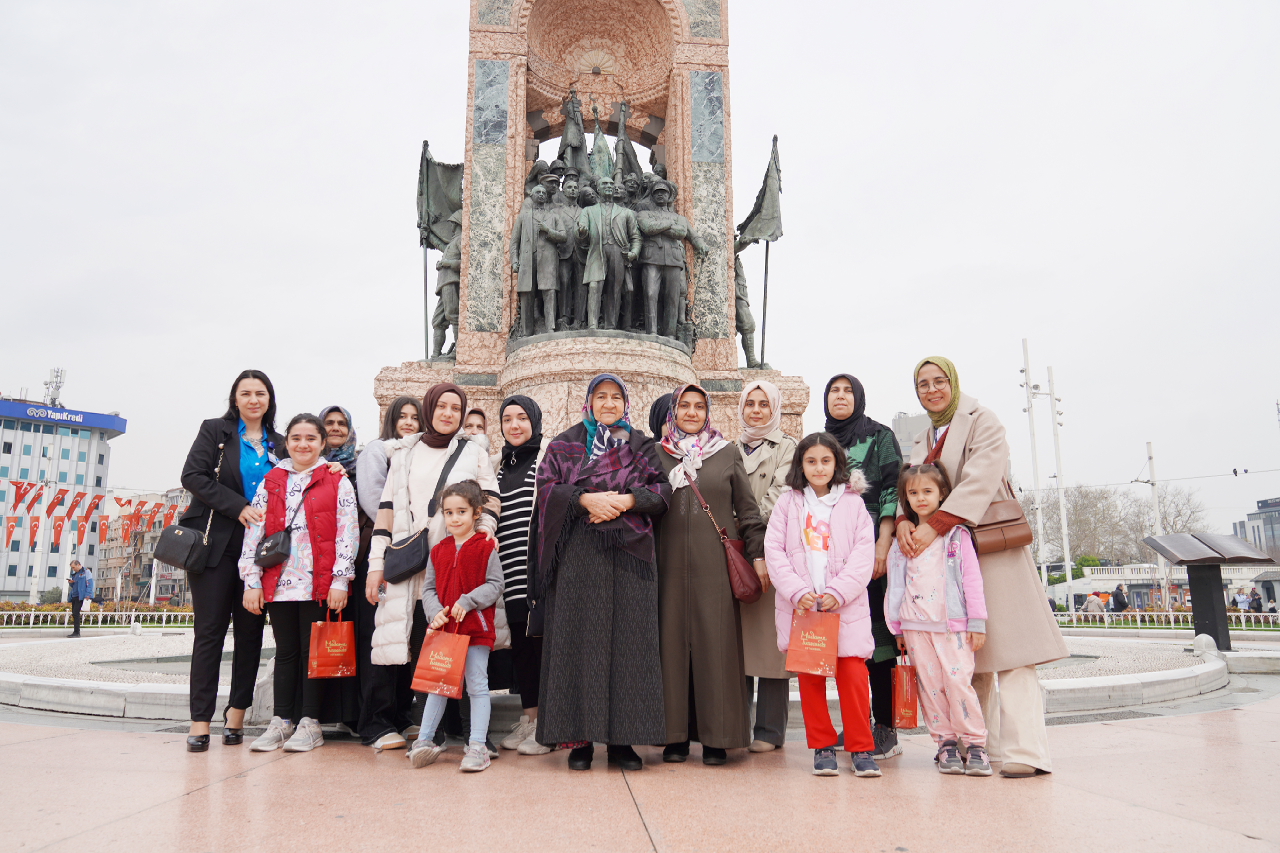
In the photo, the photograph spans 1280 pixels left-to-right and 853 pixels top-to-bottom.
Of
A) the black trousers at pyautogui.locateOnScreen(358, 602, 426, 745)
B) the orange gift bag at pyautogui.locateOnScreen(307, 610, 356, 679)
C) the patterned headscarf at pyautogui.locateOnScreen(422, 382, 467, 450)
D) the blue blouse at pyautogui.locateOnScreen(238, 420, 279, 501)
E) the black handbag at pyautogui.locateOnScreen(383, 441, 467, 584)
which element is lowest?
the black trousers at pyautogui.locateOnScreen(358, 602, 426, 745)

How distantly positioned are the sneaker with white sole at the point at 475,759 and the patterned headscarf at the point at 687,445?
1.38m

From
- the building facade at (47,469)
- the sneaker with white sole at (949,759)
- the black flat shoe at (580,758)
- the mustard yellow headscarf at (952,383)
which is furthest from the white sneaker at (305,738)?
the building facade at (47,469)

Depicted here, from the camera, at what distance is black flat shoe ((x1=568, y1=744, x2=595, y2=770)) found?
3385 millimetres

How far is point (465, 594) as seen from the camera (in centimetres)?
359

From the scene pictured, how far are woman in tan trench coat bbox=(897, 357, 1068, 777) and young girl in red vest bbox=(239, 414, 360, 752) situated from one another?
102 inches

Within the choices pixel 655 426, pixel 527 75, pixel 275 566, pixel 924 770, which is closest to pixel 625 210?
pixel 527 75

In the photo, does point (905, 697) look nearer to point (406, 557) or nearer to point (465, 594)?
point (465, 594)

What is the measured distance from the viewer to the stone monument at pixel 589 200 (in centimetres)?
904

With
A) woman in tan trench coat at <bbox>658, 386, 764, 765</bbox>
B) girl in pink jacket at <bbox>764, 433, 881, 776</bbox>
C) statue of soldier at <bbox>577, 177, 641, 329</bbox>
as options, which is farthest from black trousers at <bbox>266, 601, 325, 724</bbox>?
statue of soldier at <bbox>577, 177, 641, 329</bbox>

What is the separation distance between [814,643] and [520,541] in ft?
4.91

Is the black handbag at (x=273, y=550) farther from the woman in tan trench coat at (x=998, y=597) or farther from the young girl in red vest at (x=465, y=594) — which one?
the woman in tan trench coat at (x=998, y=597)

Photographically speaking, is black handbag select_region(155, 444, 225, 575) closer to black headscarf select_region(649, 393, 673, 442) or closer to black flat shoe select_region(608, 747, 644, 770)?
black flat shoe select_region(608, 747, 644, 770)

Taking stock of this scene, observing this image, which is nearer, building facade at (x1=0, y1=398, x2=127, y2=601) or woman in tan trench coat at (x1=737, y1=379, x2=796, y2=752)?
woman in tan trench coat at (x1=737, y1=379, x2=796, y2=752)

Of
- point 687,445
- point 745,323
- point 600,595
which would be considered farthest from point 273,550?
point 745,323
